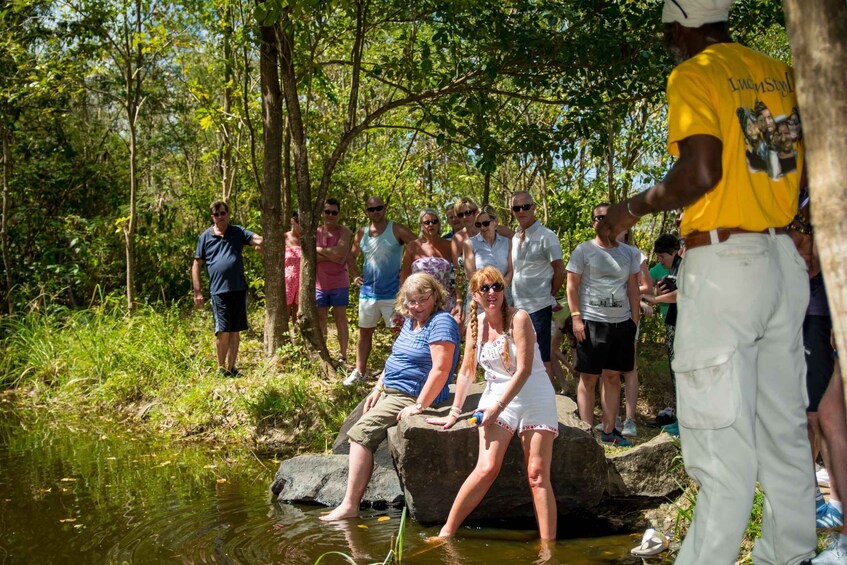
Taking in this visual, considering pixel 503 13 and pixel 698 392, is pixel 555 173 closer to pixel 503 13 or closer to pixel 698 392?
pixel 503 13

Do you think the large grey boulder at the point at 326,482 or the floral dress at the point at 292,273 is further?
the floral dress at the point at 292,273

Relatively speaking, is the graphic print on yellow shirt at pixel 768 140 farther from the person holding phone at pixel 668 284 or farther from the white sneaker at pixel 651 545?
the person holding phone at pixel 668 284

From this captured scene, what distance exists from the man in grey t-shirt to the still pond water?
6.28 feet

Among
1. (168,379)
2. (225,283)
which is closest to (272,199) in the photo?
(225,283)

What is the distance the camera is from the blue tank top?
959cm

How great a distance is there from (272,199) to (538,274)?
3224 mm

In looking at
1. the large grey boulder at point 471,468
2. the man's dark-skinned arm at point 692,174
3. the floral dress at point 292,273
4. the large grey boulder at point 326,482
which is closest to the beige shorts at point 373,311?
the floral dress at point 292,273

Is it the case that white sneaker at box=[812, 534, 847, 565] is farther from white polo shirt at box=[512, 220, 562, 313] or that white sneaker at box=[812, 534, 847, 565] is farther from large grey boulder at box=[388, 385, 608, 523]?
white polo shirt at box=[512, 220, 562, 313]

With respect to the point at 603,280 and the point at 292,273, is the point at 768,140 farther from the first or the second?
the point at 292,273

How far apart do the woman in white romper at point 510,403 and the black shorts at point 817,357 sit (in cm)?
158

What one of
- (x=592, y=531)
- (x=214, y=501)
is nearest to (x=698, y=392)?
(x=592, y=531)

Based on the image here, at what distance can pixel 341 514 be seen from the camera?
20.1ft

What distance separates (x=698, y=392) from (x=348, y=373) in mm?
6864

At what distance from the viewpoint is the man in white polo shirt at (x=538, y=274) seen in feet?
26.2
